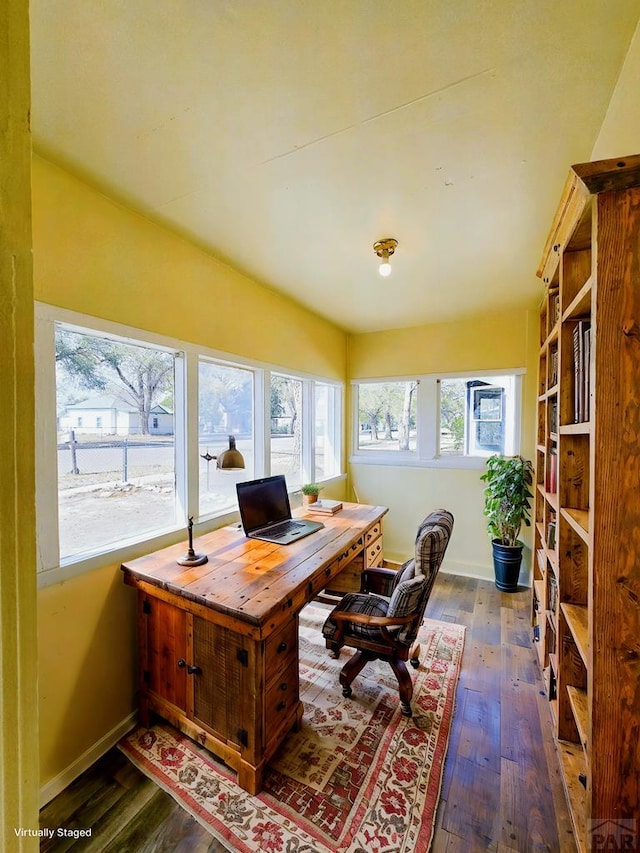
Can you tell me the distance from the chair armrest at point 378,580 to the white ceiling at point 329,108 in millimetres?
2056

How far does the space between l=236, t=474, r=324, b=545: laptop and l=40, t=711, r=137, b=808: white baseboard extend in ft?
3.45

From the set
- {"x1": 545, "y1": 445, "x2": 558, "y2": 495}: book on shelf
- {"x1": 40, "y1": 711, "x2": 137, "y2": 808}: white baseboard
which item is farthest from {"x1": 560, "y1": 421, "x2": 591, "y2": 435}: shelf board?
{"x1": 40, "y1": 711, "x2": 137, "y2": 808}: white baseboard

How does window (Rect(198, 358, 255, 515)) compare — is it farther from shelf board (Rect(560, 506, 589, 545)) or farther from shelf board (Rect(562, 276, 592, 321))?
shelf board (Rect(562, 276, 592, 321))

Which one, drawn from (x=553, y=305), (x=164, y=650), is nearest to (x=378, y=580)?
(x=164, y=650)

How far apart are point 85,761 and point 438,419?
3.60m

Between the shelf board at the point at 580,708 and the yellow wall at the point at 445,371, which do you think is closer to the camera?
the shelf board at the point at 580,708

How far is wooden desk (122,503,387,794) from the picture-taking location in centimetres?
141

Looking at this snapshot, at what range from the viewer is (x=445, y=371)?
3.68 meters

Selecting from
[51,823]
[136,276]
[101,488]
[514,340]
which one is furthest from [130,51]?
[514,340]

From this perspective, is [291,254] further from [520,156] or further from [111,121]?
[520,156]

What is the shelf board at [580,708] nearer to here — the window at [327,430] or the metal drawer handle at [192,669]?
the metal drawer handle at [192,669]

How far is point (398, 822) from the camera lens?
131 centimetres

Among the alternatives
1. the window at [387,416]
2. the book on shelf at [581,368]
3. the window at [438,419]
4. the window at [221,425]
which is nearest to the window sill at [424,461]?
the window at [438,419]

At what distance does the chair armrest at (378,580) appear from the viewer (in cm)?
223
